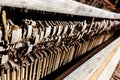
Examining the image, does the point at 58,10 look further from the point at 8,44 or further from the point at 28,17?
the point at 8,44

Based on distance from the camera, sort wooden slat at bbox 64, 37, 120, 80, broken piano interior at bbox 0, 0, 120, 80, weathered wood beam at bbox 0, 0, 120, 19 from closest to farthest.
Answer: weathered wood beam at bbox 0, 0, 120, 19 → broken piano interior at bbox 0, 0, 120, 80 → wooden slat at bbox 64, 37, 120, 80

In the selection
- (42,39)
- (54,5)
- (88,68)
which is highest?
(54,5)

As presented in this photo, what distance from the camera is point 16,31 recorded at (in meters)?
1.15

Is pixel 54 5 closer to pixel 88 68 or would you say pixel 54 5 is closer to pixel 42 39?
pixel 42 39

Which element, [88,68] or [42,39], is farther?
[88,68]

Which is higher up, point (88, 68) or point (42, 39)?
point (42, 39)

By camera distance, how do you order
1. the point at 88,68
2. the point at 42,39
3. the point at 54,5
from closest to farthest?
the point at 54,5 → the point at 42,39 → the point at 88,68

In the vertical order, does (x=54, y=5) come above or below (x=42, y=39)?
above

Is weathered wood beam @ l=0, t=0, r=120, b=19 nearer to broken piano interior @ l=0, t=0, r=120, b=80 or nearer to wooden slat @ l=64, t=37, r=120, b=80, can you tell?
broken piano interior @ l=0, t=0, r=120, b=80

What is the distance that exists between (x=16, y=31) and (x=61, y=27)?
0.54 metres

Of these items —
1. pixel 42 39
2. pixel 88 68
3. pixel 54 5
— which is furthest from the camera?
pixel 88 68

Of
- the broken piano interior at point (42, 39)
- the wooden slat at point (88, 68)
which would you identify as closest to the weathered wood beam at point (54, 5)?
the broken piano interior at point (42, 39)

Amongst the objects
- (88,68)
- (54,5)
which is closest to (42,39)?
(54,5)

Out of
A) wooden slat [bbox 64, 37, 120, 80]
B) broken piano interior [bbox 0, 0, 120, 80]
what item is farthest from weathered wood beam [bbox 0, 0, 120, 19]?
wooden slat [bbox 64, 37, 120, 80]
